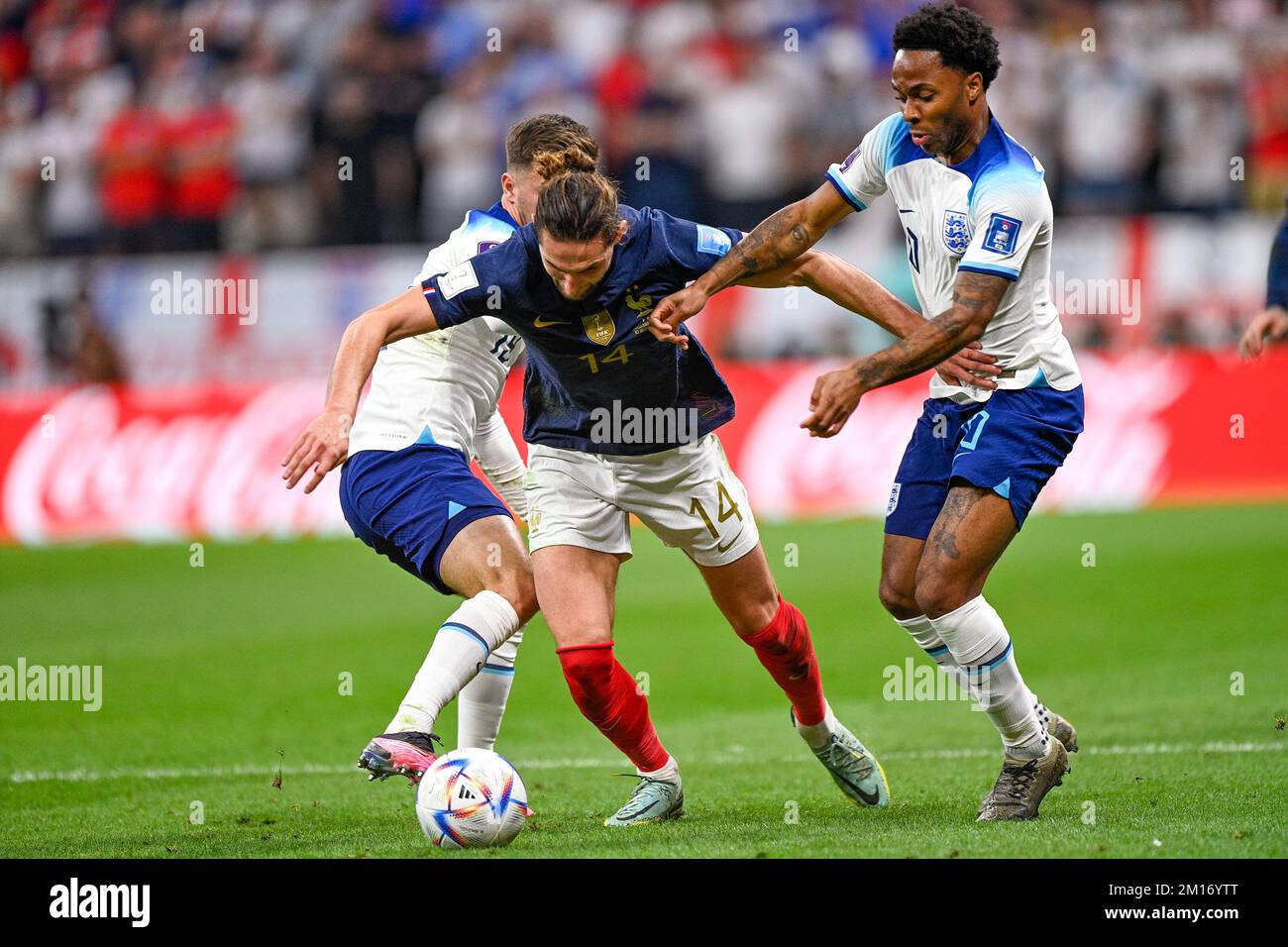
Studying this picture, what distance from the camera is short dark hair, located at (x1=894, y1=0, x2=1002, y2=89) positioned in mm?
5332

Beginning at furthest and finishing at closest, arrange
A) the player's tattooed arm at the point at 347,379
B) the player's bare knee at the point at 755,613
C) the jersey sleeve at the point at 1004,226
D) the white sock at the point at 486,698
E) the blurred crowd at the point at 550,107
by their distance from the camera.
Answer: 1. the blurred crowd at the point at 550,107
2. the white sock at the point at 486,698
3. the player's bare knee at the point at 755,613
4. the jersey sleeve at the point at 1004,226
5. the player's tattooed arm at the point at 347,379

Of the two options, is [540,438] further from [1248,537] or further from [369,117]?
[369,117]

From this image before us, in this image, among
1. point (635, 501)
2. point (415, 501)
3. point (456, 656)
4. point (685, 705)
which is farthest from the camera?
point (685, 705)

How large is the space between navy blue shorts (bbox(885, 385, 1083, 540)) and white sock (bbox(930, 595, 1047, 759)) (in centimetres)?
36

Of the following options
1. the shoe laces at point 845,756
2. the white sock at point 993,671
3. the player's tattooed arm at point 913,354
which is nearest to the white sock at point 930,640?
the white sock at point 993,671

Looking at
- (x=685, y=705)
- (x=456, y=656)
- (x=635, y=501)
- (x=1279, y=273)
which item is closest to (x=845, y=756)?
(x=635, y=501)

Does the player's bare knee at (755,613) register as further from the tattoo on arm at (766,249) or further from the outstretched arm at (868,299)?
the tattoo on arm at (766,249)

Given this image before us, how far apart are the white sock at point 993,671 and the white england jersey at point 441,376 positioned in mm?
1954

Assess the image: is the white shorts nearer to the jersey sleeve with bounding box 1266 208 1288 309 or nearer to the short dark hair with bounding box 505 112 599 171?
the short dark hair with bounding box 505 112 599 171

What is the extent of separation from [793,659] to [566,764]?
183 cm

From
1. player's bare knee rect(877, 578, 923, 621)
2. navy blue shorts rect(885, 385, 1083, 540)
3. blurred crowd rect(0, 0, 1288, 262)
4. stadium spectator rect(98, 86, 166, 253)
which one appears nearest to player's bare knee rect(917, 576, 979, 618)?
player's bare knee rect(877, 578, 923, 621)

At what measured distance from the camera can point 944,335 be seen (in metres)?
5.17

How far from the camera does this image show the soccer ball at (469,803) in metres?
5.10

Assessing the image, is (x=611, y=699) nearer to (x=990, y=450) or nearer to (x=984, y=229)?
(x=990, y=450)
